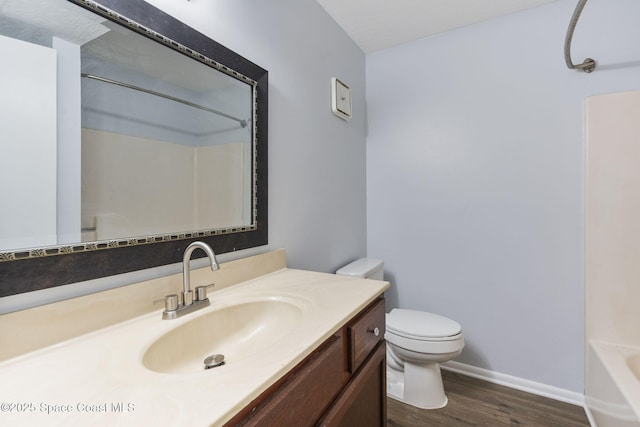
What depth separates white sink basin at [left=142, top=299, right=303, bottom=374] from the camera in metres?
0.72

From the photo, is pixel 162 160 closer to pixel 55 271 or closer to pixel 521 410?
pixel 55 271

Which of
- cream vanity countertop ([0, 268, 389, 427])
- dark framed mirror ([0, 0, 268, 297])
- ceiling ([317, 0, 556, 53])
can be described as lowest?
cream vanity countertop ([0, 268, 389, 427])

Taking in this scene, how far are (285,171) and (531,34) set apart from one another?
5.61 ft

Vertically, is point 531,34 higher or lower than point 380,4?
lower

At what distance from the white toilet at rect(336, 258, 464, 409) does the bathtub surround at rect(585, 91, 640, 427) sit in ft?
Answer: 2.34

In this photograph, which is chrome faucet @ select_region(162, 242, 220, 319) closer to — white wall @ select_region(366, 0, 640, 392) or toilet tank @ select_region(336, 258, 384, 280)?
toilet tank @ select_region(336, 258, 384, 280)

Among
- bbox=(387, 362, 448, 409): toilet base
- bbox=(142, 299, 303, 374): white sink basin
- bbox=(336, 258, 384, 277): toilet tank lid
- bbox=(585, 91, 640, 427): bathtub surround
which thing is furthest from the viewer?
bbox=(336, 258, 384, 277): toilet tank lid

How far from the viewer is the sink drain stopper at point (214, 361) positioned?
77cm

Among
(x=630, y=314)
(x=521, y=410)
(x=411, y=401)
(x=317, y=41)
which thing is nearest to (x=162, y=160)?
(x=317, y=41)

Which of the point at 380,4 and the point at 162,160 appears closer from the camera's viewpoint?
the point at 162,160

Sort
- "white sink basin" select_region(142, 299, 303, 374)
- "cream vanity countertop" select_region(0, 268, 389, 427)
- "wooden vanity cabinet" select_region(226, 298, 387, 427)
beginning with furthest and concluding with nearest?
"white sink basin" select_region(142, 299, 303, 374)
"wooden vanity cabinet" select_region(226, 298, 387, 427)
"cream vanity countertop" select_region(0, 268, 389, 427)

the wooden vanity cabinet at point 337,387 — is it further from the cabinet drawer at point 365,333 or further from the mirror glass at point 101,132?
the mirror glass at point 101,132

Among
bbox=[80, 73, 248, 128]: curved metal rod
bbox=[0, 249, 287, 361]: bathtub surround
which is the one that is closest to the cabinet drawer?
bbox=[0, 249, 287, 361]: bathtub surround

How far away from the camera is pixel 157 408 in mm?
444
